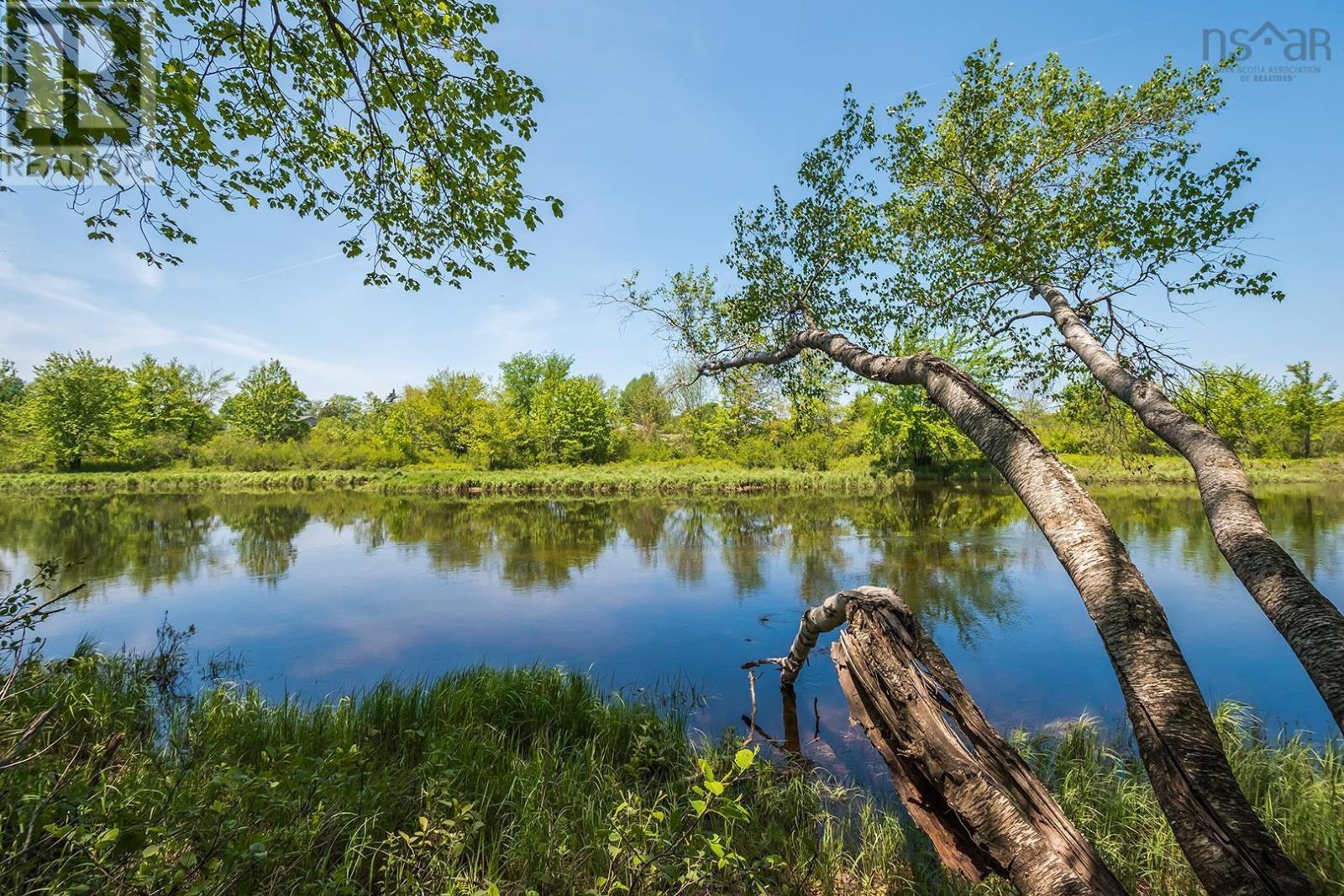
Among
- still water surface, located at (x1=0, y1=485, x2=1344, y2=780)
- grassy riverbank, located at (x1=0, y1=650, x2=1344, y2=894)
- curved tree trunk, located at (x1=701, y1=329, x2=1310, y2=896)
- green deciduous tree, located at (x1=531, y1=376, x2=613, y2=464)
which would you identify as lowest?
still water surface, located at (x1=0, y1=485, x2=1344, y2=780)

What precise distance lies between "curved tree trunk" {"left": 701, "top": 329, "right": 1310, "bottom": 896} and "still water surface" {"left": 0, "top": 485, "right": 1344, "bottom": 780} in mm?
3593

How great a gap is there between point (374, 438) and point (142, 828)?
47.5 m

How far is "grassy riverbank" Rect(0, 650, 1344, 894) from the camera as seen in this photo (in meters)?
1.93

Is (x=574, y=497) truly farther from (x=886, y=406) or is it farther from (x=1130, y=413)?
(x=1130, y=413)

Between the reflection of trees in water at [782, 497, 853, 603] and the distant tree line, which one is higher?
the distant tree line

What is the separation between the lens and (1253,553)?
195 centimetres

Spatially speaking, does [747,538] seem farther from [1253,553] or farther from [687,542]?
[1253,553]

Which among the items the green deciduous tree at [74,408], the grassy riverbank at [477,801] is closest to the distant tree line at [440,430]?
the green deciduous tree at [74,408]

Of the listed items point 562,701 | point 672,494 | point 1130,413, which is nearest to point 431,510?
point 672,494

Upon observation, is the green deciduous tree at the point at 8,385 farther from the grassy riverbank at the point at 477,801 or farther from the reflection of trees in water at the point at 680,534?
the grassy riverbank at the point at 477,801

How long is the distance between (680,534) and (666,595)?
6856 mm

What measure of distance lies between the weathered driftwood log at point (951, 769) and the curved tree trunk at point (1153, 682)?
0.35 metres

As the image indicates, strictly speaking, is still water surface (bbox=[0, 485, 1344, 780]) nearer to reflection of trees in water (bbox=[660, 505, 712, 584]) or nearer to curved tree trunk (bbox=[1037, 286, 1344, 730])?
reflection of trees in water (bbox=[660, 505, 712, 584])

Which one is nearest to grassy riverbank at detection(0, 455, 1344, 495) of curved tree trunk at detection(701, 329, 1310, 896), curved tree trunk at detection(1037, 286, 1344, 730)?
curved tree trunk at detection(1037, 286, 1344, 730)
